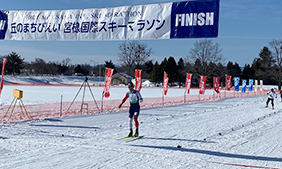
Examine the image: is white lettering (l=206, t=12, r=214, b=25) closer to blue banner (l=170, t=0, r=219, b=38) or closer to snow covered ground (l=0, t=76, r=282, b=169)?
blue banner (l=170, t=0, r=219, b=38)

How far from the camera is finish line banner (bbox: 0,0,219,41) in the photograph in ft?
26.2

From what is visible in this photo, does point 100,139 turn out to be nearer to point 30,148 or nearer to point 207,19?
point 30,148

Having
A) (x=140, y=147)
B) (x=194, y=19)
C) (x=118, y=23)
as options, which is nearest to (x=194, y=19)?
(x=194, y=19)

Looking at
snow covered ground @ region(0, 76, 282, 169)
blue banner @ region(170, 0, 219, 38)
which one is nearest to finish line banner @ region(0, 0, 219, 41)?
blue banner @ region(170, 0, 219, 38)

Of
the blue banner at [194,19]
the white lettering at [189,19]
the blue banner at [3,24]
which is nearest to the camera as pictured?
the blue banner at [194,19]

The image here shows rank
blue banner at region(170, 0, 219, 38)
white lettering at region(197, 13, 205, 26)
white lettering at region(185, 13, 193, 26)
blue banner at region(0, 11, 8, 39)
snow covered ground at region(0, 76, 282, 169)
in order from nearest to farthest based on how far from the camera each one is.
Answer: snow covered ground at region(0, 76, 282, 169) < blue banner at region(170, 0, 219, 38) < white lettering at region(197, 13, 205, 26) < white lettering at region(185, 13, 193, 26) < blue banner at region(0, 11, 8, 39)

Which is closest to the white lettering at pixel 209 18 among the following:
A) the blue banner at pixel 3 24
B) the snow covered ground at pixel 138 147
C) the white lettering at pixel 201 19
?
the white lettering at pixel 201 19

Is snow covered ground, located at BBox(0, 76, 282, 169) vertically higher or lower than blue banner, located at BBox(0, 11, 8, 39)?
lower

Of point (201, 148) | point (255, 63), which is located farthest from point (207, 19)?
point (255, 63)

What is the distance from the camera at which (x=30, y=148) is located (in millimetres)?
6938

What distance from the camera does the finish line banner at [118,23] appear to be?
7.97 meters

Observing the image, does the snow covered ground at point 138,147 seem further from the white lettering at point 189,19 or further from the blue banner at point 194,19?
the white lettering at point 189,19

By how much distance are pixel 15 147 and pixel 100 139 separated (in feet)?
7.62

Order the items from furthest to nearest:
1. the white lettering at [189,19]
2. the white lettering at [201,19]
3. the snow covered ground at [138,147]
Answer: the white lettering at [189,19] → the white lettering at [201,19] → the snow covered ground at [138,147]
